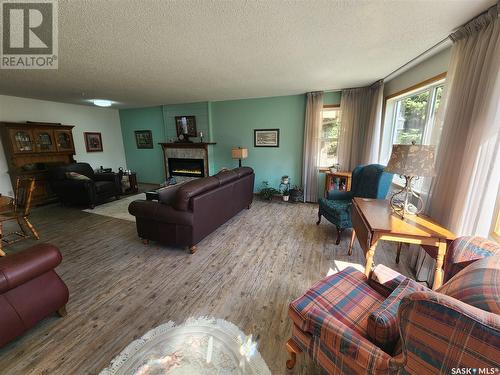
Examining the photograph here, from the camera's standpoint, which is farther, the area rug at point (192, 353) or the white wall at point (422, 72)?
the white wall at point (422, 72)

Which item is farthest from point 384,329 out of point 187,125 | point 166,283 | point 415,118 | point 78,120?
point 78,120

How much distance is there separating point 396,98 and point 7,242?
6437 mm

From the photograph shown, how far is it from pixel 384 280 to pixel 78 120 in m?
7.50

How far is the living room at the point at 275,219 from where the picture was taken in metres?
1.13

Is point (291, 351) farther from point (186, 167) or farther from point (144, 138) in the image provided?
point (144, 138)

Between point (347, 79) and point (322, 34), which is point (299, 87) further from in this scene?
point (322, 34)

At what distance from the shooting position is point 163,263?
2504 millimetres

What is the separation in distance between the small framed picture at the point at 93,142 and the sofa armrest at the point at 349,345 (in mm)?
7182

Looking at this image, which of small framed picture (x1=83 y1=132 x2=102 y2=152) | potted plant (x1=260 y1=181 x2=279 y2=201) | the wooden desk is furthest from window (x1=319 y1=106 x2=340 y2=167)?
small framed picture (x1=83 y1=132 x2=102 y2=152)

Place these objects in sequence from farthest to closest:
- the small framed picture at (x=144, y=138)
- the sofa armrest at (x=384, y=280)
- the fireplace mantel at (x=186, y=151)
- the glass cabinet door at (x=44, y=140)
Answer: the small framed picture at (x=144, y=138) < the fireplace mantel at (x=186, y=151) < the glass cabinet door at (x=44, y=140) < the sofa armrest at (x=384, y=280)

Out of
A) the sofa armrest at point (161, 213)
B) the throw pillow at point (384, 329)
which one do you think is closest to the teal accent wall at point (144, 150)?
the sofa armrest at point (161, 213)

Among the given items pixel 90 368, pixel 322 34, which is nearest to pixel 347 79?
pixel 322 34

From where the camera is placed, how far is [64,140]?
5.18 m

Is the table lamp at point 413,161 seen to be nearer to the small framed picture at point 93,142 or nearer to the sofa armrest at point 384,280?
the sofa armrest at point 384,280
